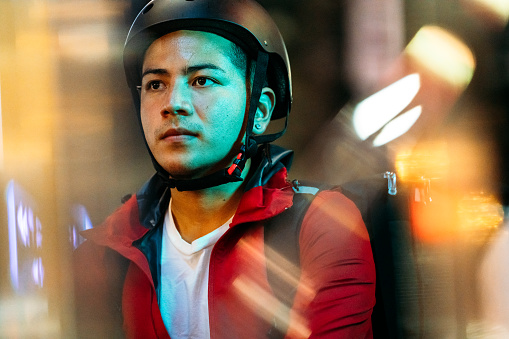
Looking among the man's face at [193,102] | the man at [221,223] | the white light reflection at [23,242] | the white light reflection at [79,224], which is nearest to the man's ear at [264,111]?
the man at [221,223]

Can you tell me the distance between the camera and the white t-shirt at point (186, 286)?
1.63 meters

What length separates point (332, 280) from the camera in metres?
1.56

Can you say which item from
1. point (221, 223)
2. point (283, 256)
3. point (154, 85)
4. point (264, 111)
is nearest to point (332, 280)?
point (283, 256)

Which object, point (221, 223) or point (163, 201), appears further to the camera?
point (163, 201)

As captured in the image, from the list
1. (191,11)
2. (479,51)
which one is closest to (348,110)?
(479,51)

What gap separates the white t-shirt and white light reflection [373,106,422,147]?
0.64 metres

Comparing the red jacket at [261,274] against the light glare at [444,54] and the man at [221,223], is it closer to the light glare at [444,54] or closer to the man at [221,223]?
the man at [221,223]

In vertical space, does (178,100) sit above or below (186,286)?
above

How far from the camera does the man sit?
158 cm

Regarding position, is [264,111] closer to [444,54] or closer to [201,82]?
[201,82]

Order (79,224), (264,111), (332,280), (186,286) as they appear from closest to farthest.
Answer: (332,280)
(186,286)
(264,111)
(79,224)

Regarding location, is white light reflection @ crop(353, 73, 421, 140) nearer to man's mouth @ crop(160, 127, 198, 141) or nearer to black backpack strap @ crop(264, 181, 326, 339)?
black backpack strap @ crop(264, 181, 326, 339)

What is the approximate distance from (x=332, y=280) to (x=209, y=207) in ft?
1.51

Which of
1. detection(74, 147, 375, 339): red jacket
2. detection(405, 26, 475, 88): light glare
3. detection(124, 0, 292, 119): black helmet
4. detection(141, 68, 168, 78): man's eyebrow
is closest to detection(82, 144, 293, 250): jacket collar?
detection(74, 147, 375, 339): red jacket
